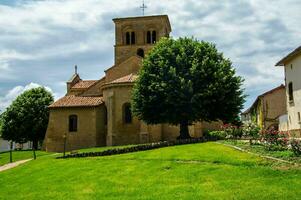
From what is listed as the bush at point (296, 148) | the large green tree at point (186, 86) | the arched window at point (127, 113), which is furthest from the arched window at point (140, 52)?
the bush at point (296, 148)

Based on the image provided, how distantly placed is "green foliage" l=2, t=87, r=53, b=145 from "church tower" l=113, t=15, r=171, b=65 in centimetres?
1533

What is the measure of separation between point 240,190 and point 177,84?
1957 cm

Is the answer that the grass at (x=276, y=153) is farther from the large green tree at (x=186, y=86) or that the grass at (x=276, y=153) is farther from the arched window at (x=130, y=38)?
the arched window at (x=130, y=38)

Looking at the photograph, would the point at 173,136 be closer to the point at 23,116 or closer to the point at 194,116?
the point at 194,116

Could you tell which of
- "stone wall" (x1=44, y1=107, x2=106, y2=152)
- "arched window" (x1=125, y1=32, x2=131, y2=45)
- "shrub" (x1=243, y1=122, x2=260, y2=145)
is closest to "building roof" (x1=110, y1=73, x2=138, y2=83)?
"stone wall" (x1=44, y1=107, x2=106, y2=152)

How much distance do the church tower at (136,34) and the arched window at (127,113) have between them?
Result: 443 inches

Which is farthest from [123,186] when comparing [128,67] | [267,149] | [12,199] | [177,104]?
[128,67]

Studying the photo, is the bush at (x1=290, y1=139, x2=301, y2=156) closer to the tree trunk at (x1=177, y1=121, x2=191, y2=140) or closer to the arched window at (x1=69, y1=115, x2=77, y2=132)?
the tree trunk at (x1=177, y1=121, x2=191, y2=140)

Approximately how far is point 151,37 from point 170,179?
1571 inches

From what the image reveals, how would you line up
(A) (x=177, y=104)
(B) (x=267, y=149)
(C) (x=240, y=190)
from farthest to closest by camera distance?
(A) (x=177, y=104)
(B) (x=267, y=149)
(C) (x=240, y=190)

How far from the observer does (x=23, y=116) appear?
2376 inches

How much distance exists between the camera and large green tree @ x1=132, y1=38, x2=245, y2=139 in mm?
33031

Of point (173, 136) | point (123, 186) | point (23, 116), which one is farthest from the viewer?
point (23, 116)

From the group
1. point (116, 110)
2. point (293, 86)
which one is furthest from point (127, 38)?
point (293, 86)
